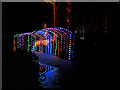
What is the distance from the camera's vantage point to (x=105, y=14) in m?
18.5

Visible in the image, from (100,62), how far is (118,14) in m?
4.74

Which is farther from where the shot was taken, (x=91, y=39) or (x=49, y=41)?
(x=49, y=41)

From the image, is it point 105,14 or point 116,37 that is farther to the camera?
point 105,14

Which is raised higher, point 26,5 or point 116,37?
point 26,5

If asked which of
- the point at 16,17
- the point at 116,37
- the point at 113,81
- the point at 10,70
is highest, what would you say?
the point at 16,17

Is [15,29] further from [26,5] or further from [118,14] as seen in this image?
[118,14]

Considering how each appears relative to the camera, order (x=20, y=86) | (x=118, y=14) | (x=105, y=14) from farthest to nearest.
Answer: (x=105, y=14), (x=118, y=14), (x=20, y=86)

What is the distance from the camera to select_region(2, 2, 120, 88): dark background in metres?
8.75

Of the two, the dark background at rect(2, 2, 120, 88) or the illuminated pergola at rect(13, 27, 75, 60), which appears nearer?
the dark background at rect(2, 2, 120, 88)

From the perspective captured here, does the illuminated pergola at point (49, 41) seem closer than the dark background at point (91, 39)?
No

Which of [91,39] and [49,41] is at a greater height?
[91,39]

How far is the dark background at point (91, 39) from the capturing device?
8.75 metres

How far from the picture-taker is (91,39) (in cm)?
1947

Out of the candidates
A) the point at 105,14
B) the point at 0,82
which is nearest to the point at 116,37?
the point at 105,14
